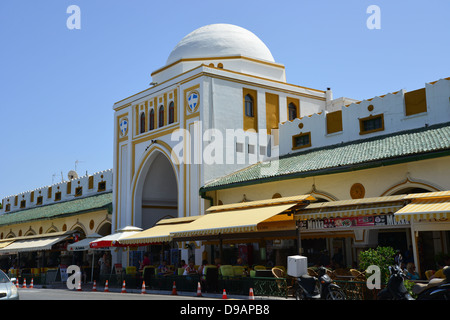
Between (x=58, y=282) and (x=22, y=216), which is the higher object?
(x=22, y=216)

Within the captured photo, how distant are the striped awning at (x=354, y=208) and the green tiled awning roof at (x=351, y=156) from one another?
3.20 m

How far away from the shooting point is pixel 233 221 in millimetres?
17641

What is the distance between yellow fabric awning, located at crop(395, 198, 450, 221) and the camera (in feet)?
40.4

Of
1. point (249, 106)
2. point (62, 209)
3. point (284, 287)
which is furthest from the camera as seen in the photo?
point (62, 209)

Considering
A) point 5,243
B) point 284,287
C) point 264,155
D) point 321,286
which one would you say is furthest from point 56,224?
point 321,286

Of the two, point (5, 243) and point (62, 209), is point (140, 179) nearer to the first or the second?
point (62, 209)

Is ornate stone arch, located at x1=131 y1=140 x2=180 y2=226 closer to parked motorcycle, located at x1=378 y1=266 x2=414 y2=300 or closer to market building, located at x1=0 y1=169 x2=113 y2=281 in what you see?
market building, located at x1=0 y1=169 x2=113 y2=281

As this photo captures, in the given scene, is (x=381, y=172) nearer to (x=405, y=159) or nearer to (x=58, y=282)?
(x=405, y=159)

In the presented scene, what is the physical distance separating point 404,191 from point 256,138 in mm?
9608

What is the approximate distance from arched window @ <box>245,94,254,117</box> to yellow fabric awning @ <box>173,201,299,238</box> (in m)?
7.57

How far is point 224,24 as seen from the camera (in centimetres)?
3111

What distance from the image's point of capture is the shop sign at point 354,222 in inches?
546

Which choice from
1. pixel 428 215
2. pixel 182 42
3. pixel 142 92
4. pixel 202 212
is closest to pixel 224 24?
pixel 182 42

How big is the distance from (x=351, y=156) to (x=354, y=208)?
5363 millimetres
